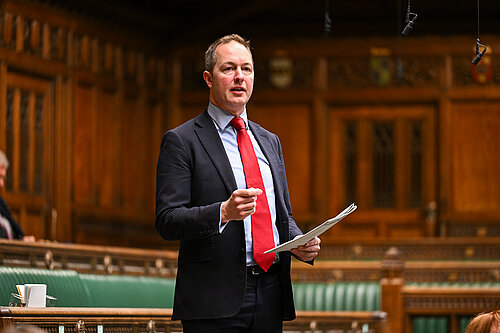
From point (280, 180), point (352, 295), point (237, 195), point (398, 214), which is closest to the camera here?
point (237, 195)

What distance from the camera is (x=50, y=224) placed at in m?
9.29

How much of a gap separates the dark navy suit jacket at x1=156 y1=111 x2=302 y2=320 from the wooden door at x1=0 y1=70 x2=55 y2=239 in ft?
20.3

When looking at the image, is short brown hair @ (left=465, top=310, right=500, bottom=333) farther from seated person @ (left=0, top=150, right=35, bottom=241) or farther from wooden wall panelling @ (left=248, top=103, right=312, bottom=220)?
wooden wall panelling @ (left=248, top=103, right=312, bottom=220)

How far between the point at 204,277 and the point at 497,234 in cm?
817

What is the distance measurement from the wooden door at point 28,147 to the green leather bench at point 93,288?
2485 mm

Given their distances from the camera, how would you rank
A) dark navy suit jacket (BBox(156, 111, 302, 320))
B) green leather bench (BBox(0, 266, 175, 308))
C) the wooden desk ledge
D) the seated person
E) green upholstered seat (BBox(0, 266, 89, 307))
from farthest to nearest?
the seated person, green leather bench (BBox(0, 266, 175, 308)), green upholstered seat (BBox(0, 266, 89, 307)), the wooden desk ledge, dark navy suit jacket (BBox(156, 111, 302, 320))

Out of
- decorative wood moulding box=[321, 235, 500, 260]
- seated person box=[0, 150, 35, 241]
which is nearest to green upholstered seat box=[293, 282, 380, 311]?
decorative wood moulding box=[321, 235, 500, 260]

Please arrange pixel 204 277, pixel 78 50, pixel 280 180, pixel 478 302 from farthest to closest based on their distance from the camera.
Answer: pixel 78 50 < pixel 478 302 < pixel 280 180 < pixel 204 277

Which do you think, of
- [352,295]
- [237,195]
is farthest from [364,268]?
[237,195]

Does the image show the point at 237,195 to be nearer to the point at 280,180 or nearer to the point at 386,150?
the point at 280,180

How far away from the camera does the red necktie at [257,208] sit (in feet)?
9.59

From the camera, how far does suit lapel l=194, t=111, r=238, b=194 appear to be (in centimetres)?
296

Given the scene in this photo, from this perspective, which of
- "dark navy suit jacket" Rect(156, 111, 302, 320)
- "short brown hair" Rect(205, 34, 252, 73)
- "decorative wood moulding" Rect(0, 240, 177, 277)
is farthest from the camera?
"decorative wood moulding" Rect(0, 240, 177, 277)

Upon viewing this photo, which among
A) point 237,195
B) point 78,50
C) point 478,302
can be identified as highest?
point 78,50
